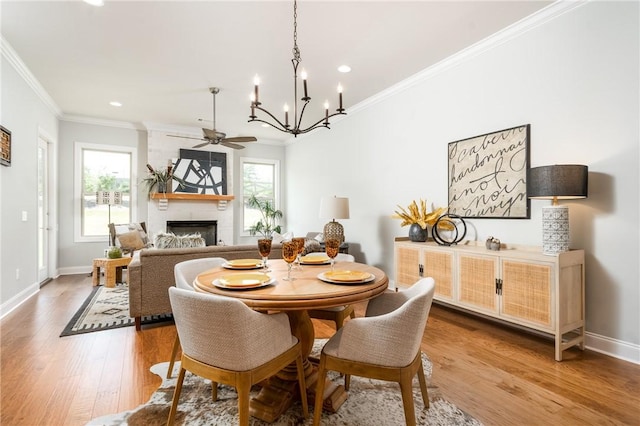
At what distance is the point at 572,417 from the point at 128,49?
→ 4617 millimetres

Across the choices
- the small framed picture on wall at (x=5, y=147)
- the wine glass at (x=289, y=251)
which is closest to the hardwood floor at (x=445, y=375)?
the wine glass at (x=289, y=251)

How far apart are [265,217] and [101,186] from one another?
3227mm

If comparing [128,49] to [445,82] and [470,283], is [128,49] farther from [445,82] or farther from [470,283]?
[470,283]

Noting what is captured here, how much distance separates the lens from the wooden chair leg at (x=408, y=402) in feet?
4.42

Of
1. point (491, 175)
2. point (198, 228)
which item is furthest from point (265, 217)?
point (491, 175)

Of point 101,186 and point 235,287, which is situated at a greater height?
point 101,186

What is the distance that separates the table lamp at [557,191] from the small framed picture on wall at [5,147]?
4.90 metres

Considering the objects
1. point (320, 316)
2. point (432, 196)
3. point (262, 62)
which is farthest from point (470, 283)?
point (262, 62)

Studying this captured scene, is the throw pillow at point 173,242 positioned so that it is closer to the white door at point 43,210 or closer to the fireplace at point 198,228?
the white door at point 43,210

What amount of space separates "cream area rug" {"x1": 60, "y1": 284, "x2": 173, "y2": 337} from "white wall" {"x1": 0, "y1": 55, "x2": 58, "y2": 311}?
75 centimetres

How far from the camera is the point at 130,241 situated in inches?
208

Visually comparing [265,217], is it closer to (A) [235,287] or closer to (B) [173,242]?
(B) [173,242]

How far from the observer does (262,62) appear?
3.61 metres

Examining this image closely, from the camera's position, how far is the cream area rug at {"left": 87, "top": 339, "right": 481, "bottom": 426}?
165 centimetres
